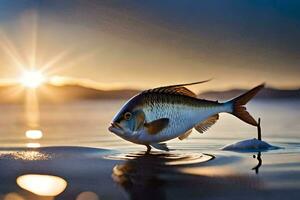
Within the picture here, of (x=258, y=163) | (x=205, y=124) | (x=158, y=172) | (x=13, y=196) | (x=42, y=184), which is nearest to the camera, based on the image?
(x=13, y=196)

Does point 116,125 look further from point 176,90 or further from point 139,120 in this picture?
point 176,90

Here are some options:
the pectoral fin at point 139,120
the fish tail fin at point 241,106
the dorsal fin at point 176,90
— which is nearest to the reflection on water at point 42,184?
the pectoral fin at point 139,120

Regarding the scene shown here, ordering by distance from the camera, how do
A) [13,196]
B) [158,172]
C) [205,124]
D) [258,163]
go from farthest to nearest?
[205,124] → [258,163] → [158,172] → [13,196]

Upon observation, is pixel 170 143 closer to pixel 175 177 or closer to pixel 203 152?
pixel 203 152

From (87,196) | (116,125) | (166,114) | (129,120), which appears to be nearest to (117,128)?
(116,125)

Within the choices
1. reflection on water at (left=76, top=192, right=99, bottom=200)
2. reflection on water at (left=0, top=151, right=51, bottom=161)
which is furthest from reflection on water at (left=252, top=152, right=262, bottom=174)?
reflection on water at (left=0, top=151, right=51, bottom=161)

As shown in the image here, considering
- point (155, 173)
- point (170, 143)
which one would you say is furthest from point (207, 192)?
point (170, 143)

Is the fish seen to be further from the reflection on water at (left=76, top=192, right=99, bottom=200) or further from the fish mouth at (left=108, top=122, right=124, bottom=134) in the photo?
the reflection on water at (left=76, top=192, right=99, bottom=200)

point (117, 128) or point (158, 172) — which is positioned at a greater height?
A: point (117, 128)
